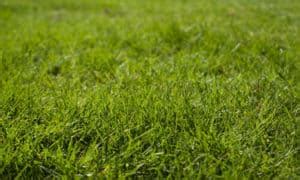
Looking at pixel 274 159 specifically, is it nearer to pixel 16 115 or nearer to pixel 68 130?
pixel 68 130

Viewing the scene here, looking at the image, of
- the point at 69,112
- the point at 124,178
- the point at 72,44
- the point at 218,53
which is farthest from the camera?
the point at 72,44

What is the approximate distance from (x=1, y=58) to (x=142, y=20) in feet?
8.71

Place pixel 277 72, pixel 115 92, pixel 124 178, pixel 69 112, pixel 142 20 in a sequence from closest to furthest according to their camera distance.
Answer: pixel 124 178
pixel 69 112
pixel 115 92
pixel 277 72
pixel 142 20

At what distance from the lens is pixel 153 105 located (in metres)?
2.33

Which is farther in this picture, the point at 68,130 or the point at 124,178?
the point at 68,130

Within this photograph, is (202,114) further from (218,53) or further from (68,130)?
(218,53)

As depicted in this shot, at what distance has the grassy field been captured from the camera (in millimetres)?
1892

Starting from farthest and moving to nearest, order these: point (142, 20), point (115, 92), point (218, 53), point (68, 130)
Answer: point (142, 20)
point (218, 53)
point (115, 92)
point (68, 130)

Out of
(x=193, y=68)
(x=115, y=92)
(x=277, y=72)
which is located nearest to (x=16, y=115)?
(x=115, y=92)

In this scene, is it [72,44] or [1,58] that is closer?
[1,58]

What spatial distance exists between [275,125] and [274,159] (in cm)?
33

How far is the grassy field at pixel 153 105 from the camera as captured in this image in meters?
1.89

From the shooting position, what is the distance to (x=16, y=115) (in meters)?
2.33

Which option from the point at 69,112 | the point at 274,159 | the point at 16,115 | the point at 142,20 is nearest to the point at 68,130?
the point at 69,112
